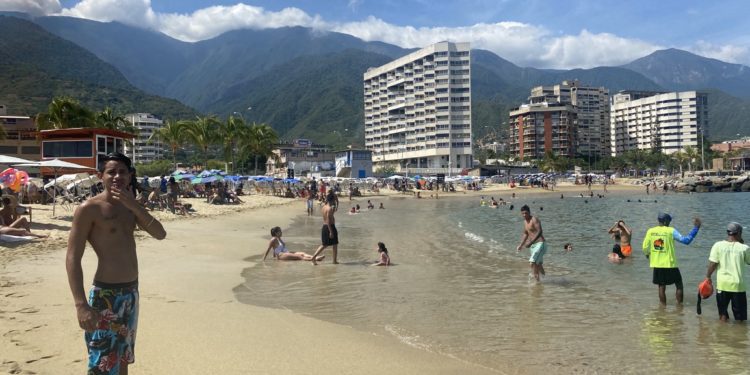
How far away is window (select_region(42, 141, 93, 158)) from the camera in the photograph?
109ft

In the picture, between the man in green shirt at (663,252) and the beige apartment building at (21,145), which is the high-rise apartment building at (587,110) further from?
the man in green shirt at (663,252)

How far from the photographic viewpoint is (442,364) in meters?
5.65

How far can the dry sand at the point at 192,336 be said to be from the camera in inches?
202

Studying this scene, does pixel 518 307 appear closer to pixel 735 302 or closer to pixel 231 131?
pixel 735 302

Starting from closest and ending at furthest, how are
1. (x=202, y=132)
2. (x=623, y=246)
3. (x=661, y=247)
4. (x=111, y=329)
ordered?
(x=111, y=329) → (x=661, y=247) → (x=623, y=246) → (x=202, y=132)

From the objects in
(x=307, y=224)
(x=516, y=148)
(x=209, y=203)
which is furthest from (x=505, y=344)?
(x=516, y=148)

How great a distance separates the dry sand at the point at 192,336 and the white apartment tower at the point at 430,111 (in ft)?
390

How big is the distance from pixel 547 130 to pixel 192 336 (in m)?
152

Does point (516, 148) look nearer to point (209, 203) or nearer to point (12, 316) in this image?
point (209, 203)

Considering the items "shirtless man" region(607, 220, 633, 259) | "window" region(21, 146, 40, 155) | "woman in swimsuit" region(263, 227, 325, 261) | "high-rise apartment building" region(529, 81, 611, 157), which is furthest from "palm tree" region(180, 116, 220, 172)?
"high-rise apartment building" region(529, 81, 611, 157)

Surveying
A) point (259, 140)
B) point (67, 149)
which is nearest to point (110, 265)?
point (67, 149)

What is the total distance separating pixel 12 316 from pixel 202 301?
249cm

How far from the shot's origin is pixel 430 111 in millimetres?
134125

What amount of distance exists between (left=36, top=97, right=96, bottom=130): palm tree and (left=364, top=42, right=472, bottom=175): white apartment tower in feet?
284
